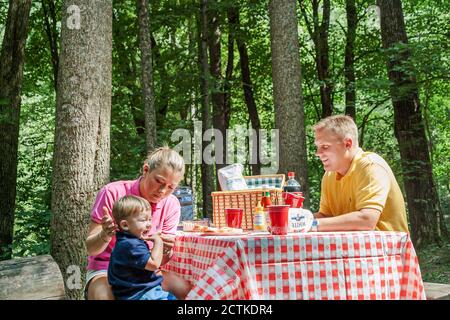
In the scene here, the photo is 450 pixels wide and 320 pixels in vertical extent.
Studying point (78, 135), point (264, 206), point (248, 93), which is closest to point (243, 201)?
point (264, 206)

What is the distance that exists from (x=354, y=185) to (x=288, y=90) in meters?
4.02

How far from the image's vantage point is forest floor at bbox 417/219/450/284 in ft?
26.0

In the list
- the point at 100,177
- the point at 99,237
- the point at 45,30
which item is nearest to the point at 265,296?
the point at 99,237

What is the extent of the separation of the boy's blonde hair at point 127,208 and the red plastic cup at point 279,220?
0.64m

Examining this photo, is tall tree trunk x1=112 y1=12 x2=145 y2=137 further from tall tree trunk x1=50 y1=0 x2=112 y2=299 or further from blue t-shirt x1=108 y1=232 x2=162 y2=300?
blue t-shirt x1=108 y1=232 x2=162 y2=300

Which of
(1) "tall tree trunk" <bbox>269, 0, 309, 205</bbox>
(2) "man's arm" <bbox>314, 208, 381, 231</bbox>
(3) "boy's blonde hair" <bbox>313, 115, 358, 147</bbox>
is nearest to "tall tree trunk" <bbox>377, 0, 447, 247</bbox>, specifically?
(1) "tall tree trunk" <bbox>269, 0, 309, 205</bbox>

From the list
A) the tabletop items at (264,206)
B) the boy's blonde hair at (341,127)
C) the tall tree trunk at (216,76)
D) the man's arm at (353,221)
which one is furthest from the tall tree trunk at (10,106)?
the man's arm at (353,221)

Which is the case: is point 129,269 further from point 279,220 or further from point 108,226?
point 279,220

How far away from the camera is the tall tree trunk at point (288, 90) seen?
701 cm

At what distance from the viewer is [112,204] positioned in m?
2.96

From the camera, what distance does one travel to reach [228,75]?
48.0ft

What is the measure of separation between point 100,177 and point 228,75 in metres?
9.96

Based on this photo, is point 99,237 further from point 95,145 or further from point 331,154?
point 95,145

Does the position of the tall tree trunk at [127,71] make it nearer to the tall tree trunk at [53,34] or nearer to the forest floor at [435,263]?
the tall tree trunk at [53,34]
